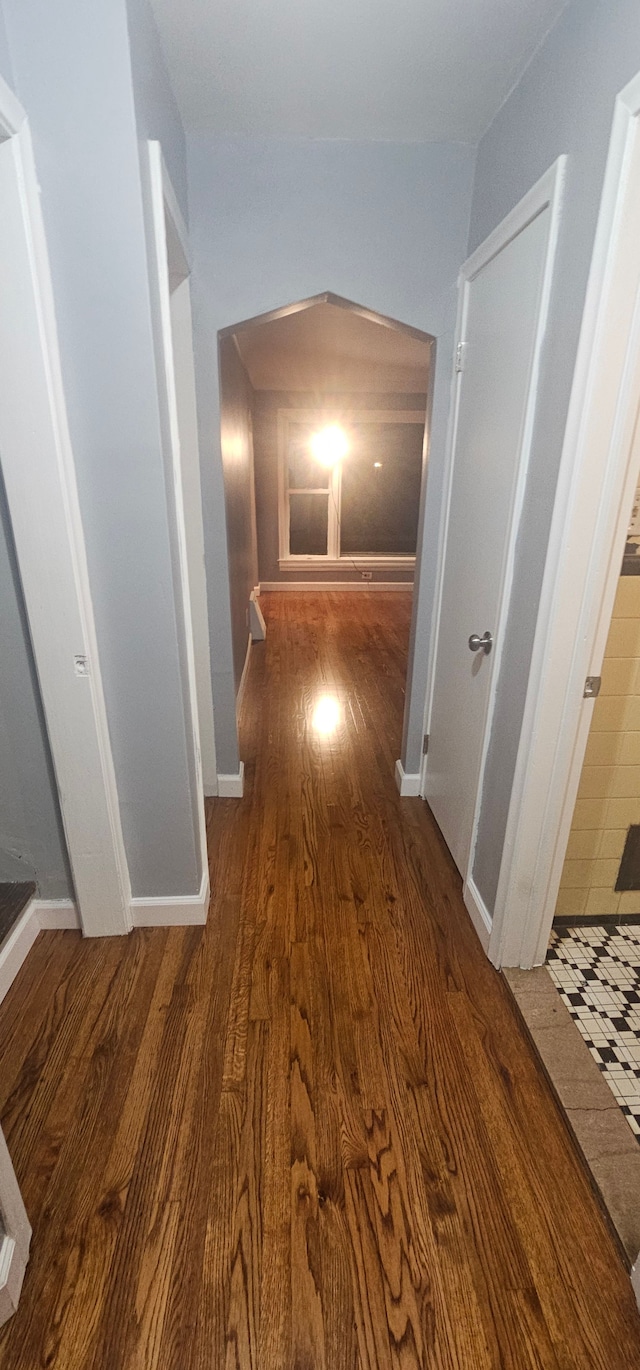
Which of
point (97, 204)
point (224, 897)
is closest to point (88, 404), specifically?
point (97, 204)

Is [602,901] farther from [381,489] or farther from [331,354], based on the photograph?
[381,489]

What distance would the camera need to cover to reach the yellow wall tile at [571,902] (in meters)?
1.97

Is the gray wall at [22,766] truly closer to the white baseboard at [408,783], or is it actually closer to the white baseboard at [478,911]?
the white baseboard at [478,911]

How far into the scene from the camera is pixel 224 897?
2070 millimetres

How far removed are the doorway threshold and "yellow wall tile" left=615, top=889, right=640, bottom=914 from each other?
0.44m

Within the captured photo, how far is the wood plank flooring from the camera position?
104 cm

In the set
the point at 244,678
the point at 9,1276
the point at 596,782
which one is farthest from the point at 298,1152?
the point at 244,678

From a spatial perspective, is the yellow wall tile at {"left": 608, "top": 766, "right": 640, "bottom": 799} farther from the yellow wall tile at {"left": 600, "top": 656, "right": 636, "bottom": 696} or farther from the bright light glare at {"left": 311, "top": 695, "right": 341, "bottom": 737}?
the bright light glare at {"left": 311, "top": 695, "right": 341, "bottom": 737}

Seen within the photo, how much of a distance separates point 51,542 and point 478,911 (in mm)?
1621

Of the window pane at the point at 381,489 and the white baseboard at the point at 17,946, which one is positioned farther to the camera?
the window pane at the point at 381,489

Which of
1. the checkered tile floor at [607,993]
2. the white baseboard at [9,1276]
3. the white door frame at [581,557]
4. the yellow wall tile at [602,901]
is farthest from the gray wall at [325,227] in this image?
the white baseboard at [9,1276]

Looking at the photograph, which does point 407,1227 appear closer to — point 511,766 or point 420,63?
point 511,766

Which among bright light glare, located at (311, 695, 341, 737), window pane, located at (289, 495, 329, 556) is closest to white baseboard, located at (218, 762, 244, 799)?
bright light glare, located at (311, 695, 341, 737)

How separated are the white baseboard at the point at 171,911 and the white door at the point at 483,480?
904 mm
